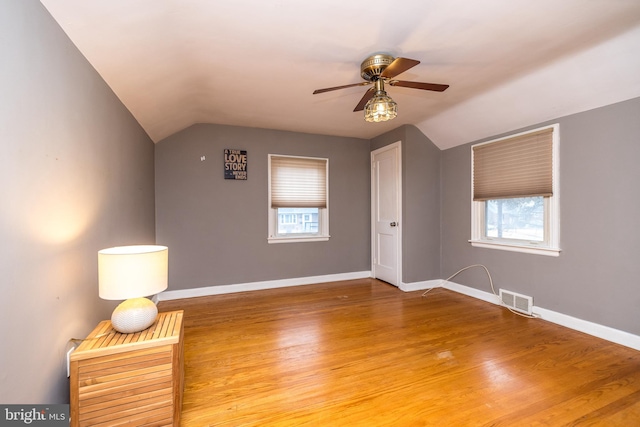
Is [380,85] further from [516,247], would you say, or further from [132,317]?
[516,247]

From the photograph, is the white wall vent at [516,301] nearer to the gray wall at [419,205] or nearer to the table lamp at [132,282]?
the gray wall at [419,205]

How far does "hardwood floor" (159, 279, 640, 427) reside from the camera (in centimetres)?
160

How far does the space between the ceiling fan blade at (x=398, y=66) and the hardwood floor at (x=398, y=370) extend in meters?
2.19

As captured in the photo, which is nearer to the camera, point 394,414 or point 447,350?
point 394,414

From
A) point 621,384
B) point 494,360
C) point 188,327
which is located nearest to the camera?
point 621,384

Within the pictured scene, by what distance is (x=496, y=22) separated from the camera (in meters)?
1.80

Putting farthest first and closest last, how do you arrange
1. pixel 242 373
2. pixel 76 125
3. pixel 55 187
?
pixel 242 373
pixel 76 125
pixel 55 187

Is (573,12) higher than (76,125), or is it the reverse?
(573,12)

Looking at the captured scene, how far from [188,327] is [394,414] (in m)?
2.15

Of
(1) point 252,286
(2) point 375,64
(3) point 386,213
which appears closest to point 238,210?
(1) point 252,286

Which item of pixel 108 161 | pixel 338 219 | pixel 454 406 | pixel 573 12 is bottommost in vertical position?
pixel 454 406

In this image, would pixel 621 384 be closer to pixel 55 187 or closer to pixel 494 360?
pixel 494 360

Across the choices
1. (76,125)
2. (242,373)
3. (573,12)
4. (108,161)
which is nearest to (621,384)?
(573,12)

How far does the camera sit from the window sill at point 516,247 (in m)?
2.91
